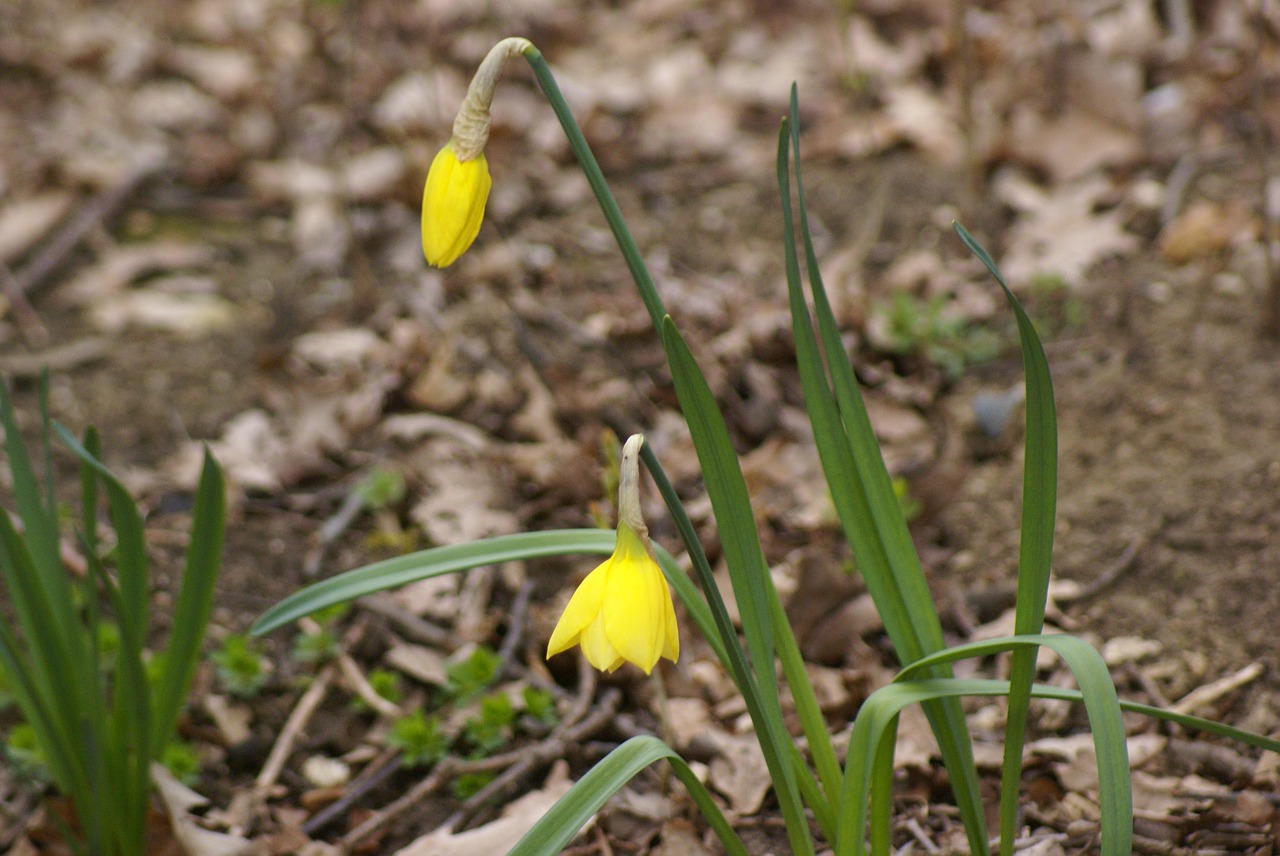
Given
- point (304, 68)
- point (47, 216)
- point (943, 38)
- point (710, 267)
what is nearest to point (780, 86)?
point (943, 38)

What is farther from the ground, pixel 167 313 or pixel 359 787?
pixel 167 313

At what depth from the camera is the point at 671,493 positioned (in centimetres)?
118

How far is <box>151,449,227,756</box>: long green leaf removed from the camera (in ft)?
5.32

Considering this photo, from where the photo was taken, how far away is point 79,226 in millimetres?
3920

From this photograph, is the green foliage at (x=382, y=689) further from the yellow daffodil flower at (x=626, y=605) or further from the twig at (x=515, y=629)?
the yellow daffodil flower at (x=626, y=605)

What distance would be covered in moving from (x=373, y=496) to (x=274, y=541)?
0.87ft

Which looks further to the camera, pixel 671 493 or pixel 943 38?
pixel 943 38

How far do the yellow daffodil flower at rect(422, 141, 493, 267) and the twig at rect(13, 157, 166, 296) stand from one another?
3000 mm

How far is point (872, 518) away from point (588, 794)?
0.52 m

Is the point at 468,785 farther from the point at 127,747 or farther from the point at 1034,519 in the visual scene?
the point at 1034,519

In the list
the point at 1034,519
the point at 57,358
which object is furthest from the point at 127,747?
the point at 57,358

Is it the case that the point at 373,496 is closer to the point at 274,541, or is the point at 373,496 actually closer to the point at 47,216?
the point at 274,541

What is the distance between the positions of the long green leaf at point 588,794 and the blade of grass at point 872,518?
0.35 meters

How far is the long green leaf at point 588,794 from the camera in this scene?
1.20 metres
